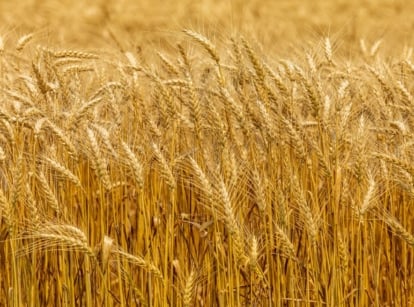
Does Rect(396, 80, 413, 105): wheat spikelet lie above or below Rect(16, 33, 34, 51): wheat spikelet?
below

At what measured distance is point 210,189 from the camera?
7.82 feet

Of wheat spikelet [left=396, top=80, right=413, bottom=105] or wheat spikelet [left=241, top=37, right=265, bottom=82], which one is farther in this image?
wheat spikelet [left=396, top=80, right=413, bottom=105]

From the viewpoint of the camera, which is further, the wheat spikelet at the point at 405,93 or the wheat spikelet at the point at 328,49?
the wheat spikelet at the point at 328,49

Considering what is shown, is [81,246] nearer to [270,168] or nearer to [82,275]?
[82,275]

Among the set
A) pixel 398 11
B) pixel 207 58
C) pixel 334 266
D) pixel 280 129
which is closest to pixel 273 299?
pixel 334 266

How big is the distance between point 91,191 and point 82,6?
9.53 meters

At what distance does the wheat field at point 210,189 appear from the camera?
2.54m

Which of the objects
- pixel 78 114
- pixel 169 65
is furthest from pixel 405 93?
Result: pixel 78 114

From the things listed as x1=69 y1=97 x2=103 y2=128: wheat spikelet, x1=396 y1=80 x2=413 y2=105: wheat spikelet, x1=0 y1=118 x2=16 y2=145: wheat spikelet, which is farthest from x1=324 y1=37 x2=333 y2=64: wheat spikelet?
x1=0 y1=118 x2=16 y2=145: wheat spikelet

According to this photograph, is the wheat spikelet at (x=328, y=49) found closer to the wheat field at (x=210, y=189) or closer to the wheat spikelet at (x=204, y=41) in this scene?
the wheat field at (x=210, y=189)

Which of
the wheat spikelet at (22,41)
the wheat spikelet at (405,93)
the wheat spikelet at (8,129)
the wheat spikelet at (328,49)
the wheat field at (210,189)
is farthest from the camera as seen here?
the wheat spikelet at (22,41)

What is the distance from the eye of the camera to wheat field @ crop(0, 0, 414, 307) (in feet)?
8.33

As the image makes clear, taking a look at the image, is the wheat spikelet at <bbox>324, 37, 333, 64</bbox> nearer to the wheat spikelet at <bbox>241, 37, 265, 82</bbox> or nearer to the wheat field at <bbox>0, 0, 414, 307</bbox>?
the wheat field at <bbox>0, 0, 414, 307</bbox>

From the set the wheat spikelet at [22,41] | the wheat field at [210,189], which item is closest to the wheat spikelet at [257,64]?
the wheat field at [210,189]
